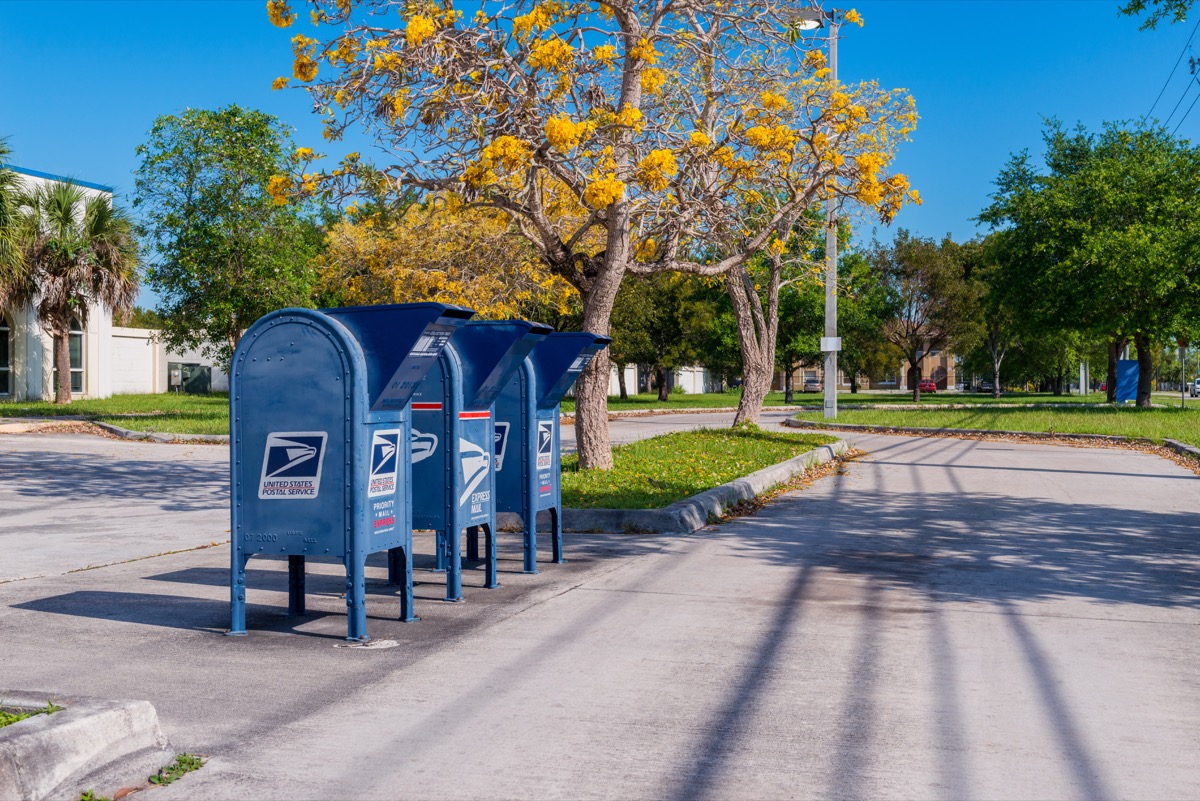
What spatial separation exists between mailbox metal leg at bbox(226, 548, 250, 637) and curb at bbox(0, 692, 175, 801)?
6.66 ft

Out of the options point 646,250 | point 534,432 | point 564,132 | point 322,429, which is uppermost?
point 564,132

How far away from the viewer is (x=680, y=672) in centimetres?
583

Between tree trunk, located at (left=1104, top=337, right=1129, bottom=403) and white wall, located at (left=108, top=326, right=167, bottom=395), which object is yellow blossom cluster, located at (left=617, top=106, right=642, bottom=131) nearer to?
tree trunk, located at (left=1104, top=337, right=1129, bottom=403)

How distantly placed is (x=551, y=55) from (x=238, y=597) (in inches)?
311

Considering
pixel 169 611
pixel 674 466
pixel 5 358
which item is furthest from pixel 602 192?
pixel 5 358

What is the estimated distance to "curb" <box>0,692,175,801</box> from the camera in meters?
3.80

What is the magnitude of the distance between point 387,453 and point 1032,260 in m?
35.9

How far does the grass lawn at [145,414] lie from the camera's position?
26359mm

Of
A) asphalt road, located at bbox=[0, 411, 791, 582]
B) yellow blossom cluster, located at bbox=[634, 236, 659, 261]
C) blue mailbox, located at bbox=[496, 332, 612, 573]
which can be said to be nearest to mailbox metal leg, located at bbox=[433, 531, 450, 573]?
blue mailbox, located at bbox=[496, 332, 612, 573]

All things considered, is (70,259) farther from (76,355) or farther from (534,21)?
(534,21)

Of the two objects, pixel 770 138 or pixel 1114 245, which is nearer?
pixel 770 138

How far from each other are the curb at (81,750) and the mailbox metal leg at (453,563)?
3096 mm

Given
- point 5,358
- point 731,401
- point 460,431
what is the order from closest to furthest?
point 460,431, point 5,358, point 731,401

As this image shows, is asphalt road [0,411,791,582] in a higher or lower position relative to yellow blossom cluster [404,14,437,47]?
lower
